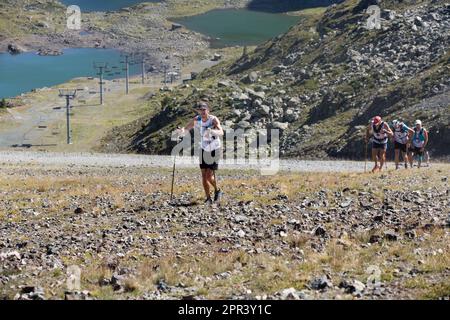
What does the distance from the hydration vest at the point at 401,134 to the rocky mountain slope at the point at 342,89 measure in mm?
16754

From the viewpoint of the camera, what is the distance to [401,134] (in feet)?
96.1

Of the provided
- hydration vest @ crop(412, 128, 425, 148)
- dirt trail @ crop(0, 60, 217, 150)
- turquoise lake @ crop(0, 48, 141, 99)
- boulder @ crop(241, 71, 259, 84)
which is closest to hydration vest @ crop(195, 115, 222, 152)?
hydration vest @ crop(412, 128, 425, 148)

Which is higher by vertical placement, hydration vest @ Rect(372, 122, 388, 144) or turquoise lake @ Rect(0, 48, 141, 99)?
turquoise lake @ Rect(0, 48, 141, 99)

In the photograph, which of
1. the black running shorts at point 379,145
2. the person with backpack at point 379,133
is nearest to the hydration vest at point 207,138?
the person with backpack at point 379,133

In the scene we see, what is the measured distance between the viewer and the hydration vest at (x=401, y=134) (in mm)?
29297

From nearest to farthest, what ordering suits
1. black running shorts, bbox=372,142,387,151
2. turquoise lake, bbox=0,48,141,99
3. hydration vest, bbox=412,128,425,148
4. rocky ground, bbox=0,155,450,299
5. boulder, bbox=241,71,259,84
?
rocky ground, bbox=0,155,450,299, black running shorts, bbox=372,142,387,151, hydration vest, bbox=412,128,425,148, boulder, bbox=241,71,259,84, turquoise lake, bbox=0,48,141,99

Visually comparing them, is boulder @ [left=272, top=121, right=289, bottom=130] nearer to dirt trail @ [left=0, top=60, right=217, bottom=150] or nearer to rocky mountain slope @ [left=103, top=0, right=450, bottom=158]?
rocky mountain slope @ [left=103, top=0, right=450, bottom=158]

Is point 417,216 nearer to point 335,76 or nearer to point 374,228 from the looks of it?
point 374,228

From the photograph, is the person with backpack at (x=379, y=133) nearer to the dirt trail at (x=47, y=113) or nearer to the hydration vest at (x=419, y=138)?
the hydration vest at (x=419, y=138)

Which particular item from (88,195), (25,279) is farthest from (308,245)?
(88,195)

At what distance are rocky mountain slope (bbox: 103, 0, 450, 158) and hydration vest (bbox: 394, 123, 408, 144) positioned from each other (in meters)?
16.8

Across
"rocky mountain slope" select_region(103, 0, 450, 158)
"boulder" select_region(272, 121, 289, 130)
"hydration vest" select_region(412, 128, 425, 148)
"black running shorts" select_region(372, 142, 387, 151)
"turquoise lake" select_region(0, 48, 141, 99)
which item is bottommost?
"black running shorts" select_region(372, 142, 387, 151)

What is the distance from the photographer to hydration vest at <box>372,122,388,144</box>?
26.5 meters

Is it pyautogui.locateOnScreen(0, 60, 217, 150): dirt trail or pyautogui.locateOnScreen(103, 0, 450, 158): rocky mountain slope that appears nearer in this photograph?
pyautogui.locateOnScreen(103, 0, 450, 158): rocky mountain slope
